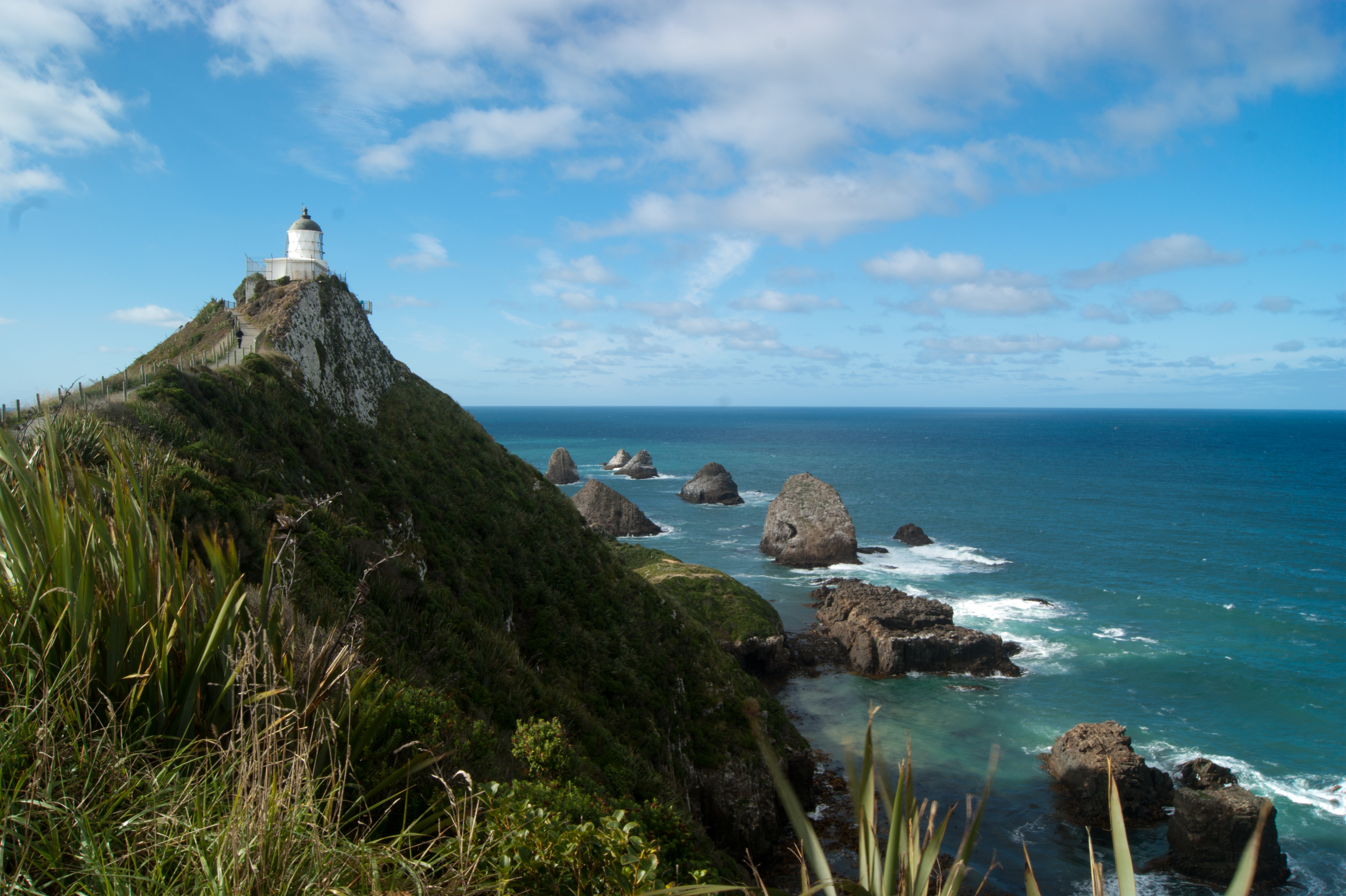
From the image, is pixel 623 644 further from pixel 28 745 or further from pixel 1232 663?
pixel 1232 663

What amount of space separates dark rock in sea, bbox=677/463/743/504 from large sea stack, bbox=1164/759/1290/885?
6855 centimetres

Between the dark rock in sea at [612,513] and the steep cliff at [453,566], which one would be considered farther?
the dark rock in sea at [612,513]

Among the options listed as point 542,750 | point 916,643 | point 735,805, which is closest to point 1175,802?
point 916,643

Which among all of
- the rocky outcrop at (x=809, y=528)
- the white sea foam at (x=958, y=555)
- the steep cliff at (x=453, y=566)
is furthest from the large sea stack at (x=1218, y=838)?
the white sea foam at (x=958, y=555)

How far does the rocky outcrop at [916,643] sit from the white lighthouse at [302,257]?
33882 mm

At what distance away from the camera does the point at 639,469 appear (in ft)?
389

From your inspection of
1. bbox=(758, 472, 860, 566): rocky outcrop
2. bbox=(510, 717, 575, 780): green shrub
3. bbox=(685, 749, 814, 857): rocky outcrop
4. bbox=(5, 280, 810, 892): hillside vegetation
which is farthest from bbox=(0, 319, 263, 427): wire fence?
bbox=(758, 472, 860, 566): rocky outcrop

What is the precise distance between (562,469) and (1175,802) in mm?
92078

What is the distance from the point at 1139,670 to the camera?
132 ft

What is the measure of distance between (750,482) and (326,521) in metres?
98.1

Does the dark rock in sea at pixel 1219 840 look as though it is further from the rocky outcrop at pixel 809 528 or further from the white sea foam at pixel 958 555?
the white sea foam at pixel 958 555

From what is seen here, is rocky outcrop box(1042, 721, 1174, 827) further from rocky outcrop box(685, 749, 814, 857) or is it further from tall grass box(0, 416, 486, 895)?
tall grass box(0, 416, 486, 895)

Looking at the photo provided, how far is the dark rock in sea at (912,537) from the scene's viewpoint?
6962 centimetres

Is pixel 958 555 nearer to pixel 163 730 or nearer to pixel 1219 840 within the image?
pixel 1219 840
